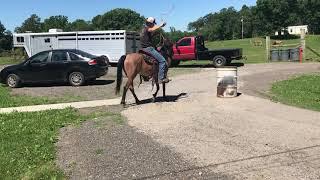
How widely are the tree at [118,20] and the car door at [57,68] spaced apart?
127 m

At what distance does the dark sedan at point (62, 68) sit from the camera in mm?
21375

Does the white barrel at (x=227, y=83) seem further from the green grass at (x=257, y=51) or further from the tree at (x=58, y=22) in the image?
the tree at (x=58, y=22)

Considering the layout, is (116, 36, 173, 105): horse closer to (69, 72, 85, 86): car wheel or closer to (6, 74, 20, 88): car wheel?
(69, 72, 85, 86): car wheel

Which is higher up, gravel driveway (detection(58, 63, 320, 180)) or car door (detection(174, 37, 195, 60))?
car door (detection(174, 37, 195, 60))

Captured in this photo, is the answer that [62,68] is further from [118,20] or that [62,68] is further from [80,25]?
[118,20]

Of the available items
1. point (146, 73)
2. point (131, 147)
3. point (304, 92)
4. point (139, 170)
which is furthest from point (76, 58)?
point (139, 170)

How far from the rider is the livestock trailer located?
19092 millimetres

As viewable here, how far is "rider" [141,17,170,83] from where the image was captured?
13758mm

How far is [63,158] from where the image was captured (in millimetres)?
8641

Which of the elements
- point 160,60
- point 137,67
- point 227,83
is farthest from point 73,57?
point 227,83

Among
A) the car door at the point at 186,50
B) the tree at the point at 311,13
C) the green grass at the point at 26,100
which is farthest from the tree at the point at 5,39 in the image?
the green grass at the point at 26,100

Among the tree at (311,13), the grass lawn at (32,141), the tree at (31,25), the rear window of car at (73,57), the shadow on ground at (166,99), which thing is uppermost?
the tree at (311,13)

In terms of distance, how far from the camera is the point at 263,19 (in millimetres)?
125812

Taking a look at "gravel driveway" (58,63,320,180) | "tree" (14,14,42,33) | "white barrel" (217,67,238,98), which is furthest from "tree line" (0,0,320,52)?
"gravel driveway" (58,63,320,180)
